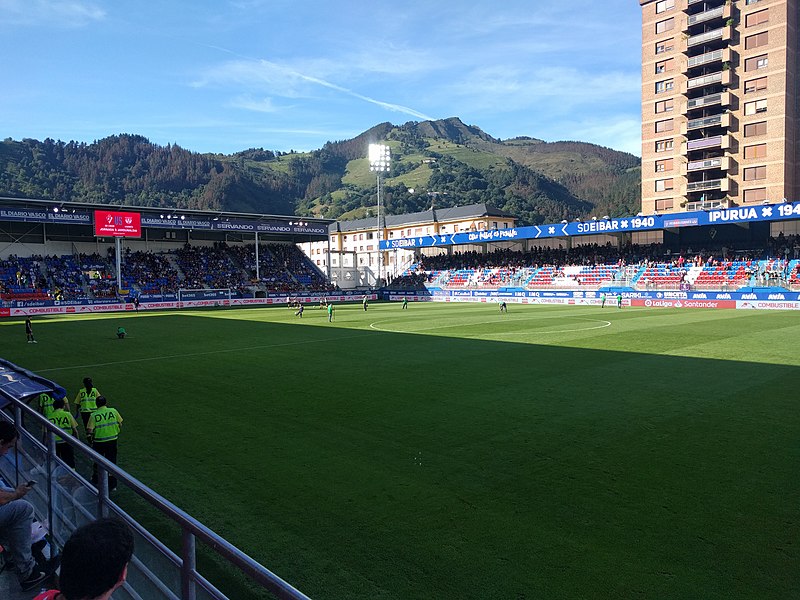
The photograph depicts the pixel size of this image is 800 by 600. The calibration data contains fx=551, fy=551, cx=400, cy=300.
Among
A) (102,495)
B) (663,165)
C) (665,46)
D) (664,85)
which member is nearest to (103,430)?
(102,495)

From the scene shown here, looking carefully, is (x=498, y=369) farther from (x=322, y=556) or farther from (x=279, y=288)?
(x=279, y=288)

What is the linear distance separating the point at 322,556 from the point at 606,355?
16.9 metres

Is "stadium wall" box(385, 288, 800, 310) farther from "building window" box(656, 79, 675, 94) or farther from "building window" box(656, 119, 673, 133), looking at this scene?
"building window" box(656, 79, 675, 94)

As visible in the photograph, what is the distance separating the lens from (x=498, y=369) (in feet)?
59.6

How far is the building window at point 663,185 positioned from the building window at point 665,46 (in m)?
17.1

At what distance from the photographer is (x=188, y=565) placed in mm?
3053

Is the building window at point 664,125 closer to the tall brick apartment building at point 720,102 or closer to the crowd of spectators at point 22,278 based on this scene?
the tall brick apartment building at point 720,102

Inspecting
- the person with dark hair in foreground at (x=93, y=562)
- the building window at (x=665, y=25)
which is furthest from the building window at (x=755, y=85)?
the person with dark hair in foreground at (x=93, y=562)

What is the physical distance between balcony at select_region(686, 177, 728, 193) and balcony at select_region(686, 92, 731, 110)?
927cm

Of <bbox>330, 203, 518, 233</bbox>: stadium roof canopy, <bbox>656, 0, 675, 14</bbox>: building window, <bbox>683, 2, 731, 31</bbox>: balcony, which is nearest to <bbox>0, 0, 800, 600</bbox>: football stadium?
<bbox>683, 2, 731, 31</bbox>: balcony

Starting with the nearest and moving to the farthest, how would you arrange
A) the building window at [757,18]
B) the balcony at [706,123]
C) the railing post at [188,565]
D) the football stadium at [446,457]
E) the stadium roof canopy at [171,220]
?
the railing post at [188,565]
the football stadium at [446,457]
the stadium roof canopy at [171,220]
the building window at [757,18]
the balcony at [706,123]

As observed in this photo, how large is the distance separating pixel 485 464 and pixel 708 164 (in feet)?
238

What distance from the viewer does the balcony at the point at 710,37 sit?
66.9m

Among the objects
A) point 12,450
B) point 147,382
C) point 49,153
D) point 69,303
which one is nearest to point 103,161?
point 49,153
